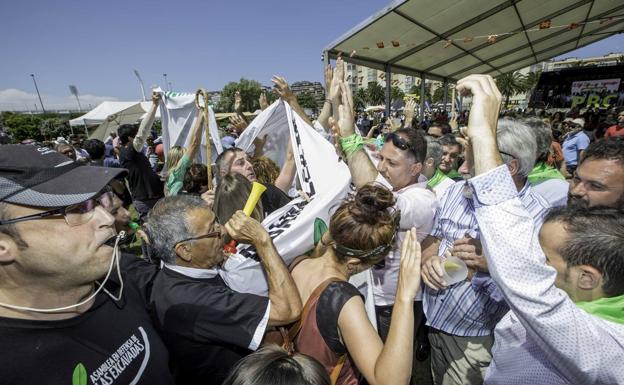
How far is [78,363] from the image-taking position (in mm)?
1079

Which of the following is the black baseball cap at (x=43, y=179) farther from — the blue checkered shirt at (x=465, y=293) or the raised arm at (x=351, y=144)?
the blue checkered shirt at (x=465, y=293)

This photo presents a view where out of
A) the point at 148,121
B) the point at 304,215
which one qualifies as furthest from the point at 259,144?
the point at 304,215

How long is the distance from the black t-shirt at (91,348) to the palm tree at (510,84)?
5113 centimetres

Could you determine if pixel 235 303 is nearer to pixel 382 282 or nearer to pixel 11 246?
pixel 11 246

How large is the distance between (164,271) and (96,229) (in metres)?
0.63

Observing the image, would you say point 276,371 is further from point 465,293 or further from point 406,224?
point 465,293

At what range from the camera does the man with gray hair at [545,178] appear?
8.85 ft

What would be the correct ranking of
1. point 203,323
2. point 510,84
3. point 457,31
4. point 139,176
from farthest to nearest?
1. point 510,84
2. point 457,31
3. point 139,176
4. point 203,323

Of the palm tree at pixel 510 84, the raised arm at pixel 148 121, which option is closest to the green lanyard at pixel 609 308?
the raised arm at pixel 148 121

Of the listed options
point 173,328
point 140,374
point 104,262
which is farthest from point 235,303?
point 104,262

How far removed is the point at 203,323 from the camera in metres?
1.45

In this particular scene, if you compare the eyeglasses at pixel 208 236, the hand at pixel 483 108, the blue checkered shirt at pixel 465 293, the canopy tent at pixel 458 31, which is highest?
the canopy tent at pixel 458 31

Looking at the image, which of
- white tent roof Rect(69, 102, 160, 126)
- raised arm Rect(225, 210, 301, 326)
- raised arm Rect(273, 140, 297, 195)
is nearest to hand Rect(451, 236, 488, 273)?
raised arm Rect(225, 210, 301, 326)

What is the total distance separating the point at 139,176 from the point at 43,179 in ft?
14.1
